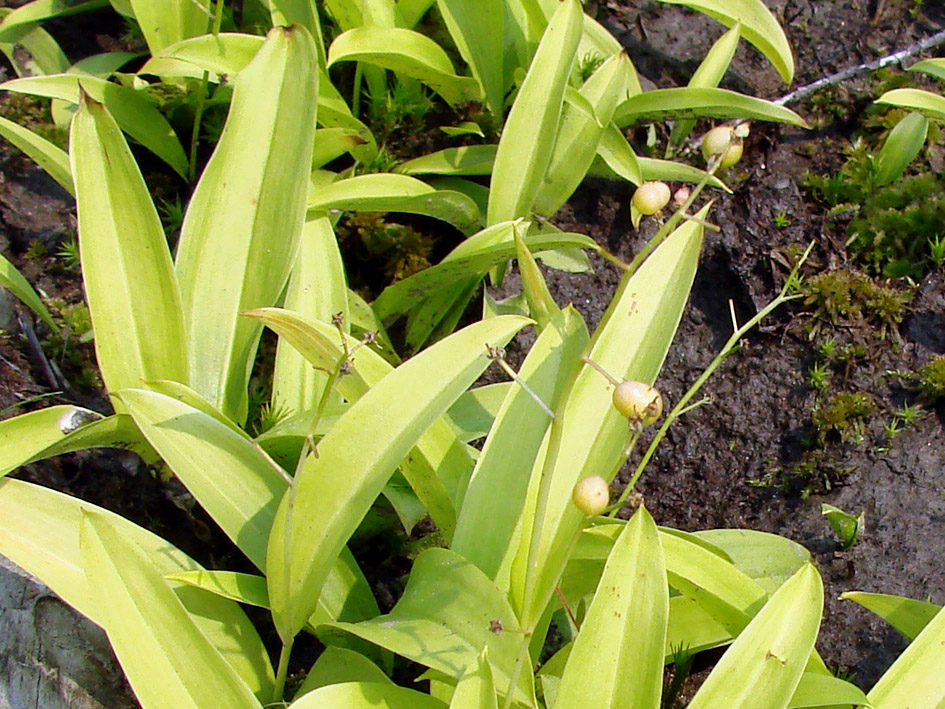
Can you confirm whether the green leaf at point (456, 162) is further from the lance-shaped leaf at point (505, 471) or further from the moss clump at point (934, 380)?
the moss clump at point (934, 380)

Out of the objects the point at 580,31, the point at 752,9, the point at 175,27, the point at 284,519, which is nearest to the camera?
the point at 284,519

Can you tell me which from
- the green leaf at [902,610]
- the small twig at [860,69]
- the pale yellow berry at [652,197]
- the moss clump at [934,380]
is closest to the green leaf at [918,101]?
the small twig at [860,69]

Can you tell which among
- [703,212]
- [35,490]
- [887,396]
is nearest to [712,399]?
[887,396]

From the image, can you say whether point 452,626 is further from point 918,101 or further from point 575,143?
point 918,101

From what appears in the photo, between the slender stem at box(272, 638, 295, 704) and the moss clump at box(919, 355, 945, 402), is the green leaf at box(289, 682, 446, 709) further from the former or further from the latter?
the moss clump at box(919, 355, 945, 402)

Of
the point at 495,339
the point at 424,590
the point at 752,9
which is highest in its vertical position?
the point at 752,9

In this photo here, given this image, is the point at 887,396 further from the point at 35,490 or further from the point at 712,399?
the point at 35,490

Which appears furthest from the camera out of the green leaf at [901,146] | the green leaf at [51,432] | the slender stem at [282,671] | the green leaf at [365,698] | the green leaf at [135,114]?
the green leaf at [901,146]

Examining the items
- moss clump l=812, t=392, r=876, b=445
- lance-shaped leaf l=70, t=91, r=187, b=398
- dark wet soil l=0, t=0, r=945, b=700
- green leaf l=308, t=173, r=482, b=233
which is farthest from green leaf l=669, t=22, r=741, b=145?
lance-shaped leaf l=70, t=91, r=187, b=398
